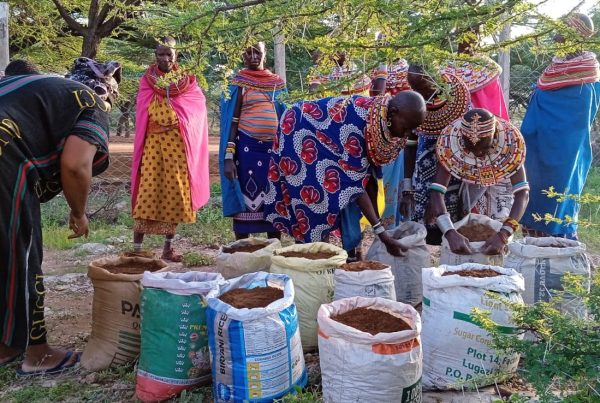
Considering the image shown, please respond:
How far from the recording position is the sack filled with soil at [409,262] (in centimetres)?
357

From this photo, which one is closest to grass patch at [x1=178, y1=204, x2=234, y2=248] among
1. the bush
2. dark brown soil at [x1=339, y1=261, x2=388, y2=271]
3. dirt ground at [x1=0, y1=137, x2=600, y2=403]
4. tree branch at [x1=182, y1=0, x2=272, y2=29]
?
dirt ground at [x1=0, y1=137, x2=600, y2=403]

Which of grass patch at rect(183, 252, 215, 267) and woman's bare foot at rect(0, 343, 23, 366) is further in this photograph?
grass patch at rect(183, 252, 215, 267)

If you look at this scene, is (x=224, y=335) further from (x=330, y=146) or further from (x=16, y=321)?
(x=330, y=146)

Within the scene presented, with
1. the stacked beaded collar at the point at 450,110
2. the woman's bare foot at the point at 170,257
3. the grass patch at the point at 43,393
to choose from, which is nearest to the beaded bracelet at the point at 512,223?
the stacked beaded collar at the point at 450,110

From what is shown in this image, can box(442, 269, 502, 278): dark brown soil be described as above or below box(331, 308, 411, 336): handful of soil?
above

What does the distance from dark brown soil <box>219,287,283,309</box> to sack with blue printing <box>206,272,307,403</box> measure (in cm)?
10

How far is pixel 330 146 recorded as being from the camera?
12.1 feet

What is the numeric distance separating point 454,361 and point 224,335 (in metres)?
1.05

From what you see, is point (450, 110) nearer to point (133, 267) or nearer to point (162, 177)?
point (133, 267)

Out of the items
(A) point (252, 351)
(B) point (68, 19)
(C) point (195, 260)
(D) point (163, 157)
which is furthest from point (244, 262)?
(B) point (68, 19)

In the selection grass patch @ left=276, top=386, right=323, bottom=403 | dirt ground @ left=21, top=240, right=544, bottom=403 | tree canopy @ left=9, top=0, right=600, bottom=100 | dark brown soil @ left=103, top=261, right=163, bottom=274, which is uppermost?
tree canopy @ left=9, top=0, right=600, bottom=100

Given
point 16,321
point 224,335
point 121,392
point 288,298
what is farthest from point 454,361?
point 16,321

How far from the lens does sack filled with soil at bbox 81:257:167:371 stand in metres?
2.92

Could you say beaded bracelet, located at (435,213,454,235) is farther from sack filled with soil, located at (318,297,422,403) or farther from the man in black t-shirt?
the man in black t-shirt
